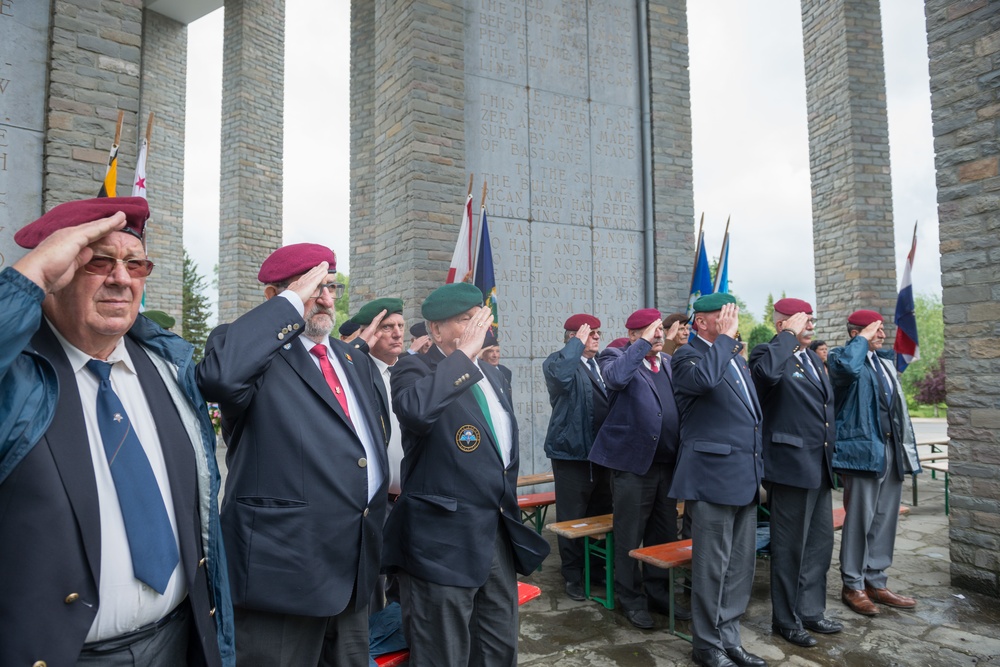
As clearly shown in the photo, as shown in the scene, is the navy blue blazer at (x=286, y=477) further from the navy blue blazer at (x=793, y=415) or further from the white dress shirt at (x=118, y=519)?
the navy blue blazer at (x=793, y=415)

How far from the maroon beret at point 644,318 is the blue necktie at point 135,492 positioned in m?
3.22

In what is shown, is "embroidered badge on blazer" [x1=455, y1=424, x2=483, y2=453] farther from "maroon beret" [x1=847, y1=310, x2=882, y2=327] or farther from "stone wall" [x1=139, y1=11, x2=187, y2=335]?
"stone wall" [x1=139, y1=11, x2=187, y2=335]

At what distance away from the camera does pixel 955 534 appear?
4875 millimetres

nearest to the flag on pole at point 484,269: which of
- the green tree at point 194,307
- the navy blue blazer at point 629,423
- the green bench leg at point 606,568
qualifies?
the navy blue blazer at point 629,423

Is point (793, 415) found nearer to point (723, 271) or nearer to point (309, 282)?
point (723, 271)

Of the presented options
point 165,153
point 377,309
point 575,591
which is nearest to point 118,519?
point 377,309

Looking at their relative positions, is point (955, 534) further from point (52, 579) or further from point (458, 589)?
point (52, 579)

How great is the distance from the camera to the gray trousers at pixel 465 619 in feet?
8.06

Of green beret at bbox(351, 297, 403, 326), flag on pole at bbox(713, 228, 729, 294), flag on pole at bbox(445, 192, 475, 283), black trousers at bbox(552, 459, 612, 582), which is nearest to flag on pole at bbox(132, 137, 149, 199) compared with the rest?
green beret at bbox(351, 297, 403, 326)

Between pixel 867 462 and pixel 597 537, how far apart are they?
192 cm

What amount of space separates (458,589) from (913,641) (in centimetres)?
314

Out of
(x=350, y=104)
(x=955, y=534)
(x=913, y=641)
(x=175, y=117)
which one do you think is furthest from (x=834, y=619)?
(x=175, y=117)

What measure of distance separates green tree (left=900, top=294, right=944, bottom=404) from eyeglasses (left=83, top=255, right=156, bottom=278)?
31.2 m

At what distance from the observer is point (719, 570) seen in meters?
3.50
